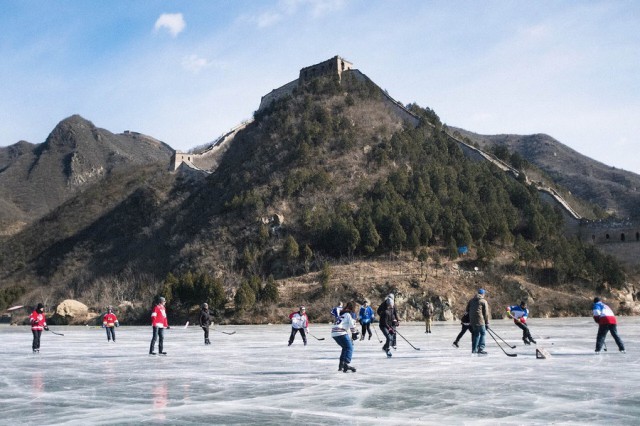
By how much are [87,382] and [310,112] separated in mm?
73507

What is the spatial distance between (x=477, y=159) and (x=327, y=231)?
91.5 ft

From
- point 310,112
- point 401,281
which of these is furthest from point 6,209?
point 401,281

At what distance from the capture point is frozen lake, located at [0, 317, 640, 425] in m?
8.73

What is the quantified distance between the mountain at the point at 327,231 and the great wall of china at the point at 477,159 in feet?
2.17

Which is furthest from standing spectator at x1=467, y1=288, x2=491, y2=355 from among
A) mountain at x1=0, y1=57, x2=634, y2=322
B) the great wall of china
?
the great wall of china

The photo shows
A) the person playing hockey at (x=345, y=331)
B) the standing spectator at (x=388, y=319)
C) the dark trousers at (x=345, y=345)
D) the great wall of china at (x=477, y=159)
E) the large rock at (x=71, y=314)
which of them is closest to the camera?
the person playing hockey at (x=345, y=331)

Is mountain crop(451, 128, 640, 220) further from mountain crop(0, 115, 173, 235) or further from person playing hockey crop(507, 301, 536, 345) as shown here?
mountain crop(0, 115, 173, 235)

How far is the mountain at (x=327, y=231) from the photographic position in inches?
2090

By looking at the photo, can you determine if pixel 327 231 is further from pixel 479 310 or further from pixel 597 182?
pixel 597 182

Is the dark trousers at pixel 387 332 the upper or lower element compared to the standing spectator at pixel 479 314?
lower

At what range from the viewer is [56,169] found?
178500mm

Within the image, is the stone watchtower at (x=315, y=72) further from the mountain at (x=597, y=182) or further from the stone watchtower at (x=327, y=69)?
the mountain at (x=597, y=182)

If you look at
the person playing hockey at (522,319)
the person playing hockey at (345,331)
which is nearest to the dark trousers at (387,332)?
the person playing hockey at (345,331)

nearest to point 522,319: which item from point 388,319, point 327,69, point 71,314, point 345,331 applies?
point 388,319
